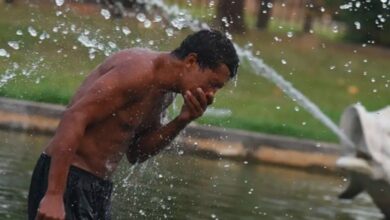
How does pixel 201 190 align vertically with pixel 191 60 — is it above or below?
above

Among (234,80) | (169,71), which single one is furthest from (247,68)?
(169,71)

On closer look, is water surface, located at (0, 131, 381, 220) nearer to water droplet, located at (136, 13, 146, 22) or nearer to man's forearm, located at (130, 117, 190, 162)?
man's forearm, located at (130, 117, 190, 162)

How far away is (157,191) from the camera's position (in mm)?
9266

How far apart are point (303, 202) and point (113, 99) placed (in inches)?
201

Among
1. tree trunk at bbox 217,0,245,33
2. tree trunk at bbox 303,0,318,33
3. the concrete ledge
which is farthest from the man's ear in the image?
tree trunk at bbox 303,0,318,33

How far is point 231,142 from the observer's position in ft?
42.0

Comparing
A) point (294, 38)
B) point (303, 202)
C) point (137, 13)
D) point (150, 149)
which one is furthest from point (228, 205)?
point (294, 38)

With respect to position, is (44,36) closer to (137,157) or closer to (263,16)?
(263,16)

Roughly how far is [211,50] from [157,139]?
1.83 ft

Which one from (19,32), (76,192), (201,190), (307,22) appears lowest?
(76,192)

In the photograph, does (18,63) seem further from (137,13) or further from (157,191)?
(157,191)

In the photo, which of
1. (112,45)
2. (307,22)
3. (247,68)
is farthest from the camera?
(307,22)

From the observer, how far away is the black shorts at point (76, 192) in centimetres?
541

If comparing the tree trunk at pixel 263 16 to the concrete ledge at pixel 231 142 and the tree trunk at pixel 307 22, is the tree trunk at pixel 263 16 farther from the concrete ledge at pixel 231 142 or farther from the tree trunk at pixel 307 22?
the concrete ledge at pixel 231 142
